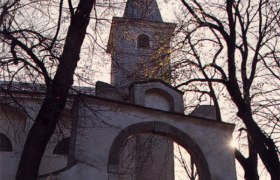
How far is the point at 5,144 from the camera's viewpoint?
18.6m

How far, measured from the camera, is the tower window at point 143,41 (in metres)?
23.7

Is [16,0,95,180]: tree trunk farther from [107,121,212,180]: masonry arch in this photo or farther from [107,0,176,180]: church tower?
[107,121,212,180]: masonry arch

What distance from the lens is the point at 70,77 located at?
812cm

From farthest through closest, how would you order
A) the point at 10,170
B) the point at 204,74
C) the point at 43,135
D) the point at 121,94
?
1. the point at 10,170
2. the point at 204,74
3. the point at 121,94
4. the point at 43,135

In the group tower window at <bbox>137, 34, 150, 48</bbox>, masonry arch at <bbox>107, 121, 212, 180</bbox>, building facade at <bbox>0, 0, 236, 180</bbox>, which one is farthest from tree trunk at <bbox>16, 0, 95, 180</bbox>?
tower window at <bbox>137, 34, 150, 48</bbox>

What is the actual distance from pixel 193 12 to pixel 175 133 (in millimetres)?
3781

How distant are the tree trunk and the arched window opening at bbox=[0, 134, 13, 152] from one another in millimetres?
11316

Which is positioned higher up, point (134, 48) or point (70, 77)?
point (134, 48)

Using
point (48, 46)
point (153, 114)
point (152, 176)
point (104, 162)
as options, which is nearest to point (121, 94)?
point (153, 114)

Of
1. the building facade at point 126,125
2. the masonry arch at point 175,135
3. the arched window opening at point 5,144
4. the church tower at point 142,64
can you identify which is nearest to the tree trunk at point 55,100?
the building facade at point 126,125

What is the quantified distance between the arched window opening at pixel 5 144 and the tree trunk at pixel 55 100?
11.3 m

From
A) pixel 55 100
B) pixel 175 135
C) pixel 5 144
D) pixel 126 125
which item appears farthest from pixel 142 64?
pixel 5 144

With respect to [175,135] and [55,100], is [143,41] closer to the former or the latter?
[175,135]

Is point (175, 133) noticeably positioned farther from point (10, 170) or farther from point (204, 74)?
point (10, 170)
